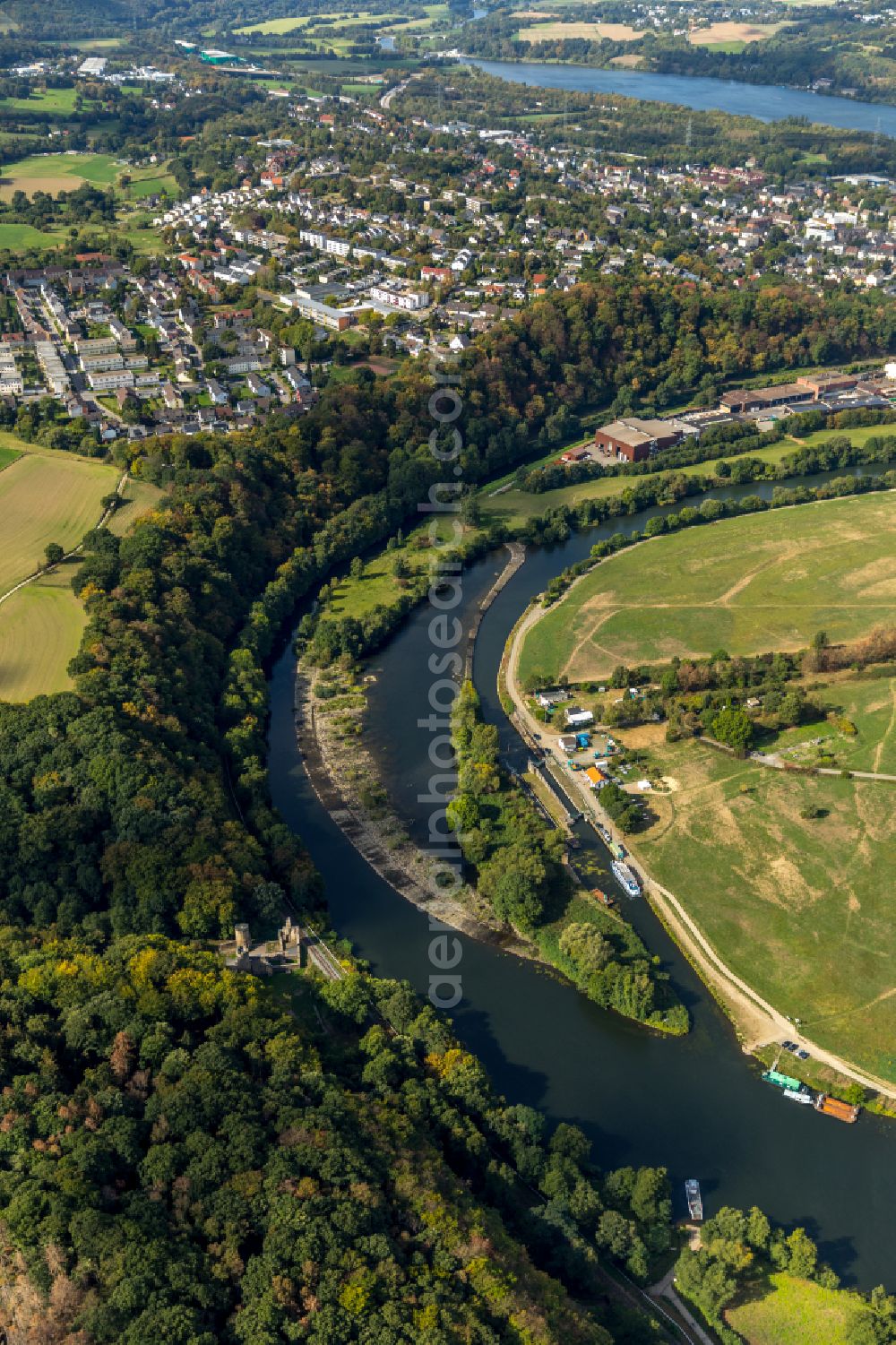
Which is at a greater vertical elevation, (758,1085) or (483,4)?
(483,4)

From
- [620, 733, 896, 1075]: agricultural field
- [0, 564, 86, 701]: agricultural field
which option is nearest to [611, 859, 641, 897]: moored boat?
[620, 733, 896, 1075]: agricultural field

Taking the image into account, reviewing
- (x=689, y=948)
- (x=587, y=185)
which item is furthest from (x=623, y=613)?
(x=587, y=185)

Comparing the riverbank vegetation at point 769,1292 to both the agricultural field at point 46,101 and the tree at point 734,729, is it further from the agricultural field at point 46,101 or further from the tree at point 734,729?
the agricultural field at point 46,101

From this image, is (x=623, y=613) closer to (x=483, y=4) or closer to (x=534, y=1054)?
(x=534, y=1054)

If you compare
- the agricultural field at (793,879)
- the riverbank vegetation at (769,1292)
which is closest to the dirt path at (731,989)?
the agricultural field at (793,879)

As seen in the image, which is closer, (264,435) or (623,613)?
(623,613)

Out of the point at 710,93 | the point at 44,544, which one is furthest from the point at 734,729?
the point at 710,93

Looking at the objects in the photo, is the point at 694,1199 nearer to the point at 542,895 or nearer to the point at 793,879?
the point at 542,895

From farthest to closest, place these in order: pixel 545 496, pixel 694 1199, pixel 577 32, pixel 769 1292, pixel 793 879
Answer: pixel 577 32, pixel 545 496, pixel 793 879, pixel 694 1199, pixel 769 1292
